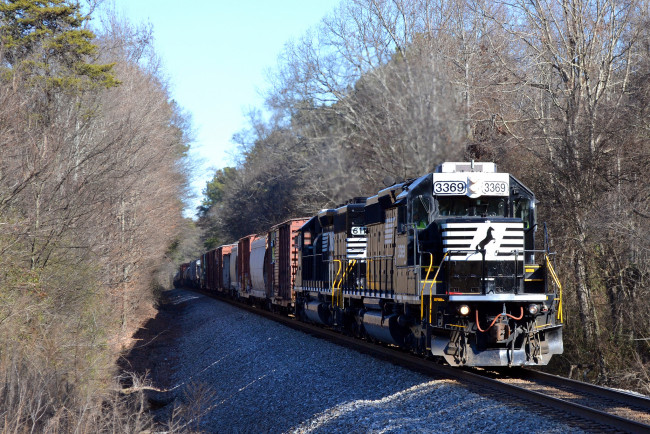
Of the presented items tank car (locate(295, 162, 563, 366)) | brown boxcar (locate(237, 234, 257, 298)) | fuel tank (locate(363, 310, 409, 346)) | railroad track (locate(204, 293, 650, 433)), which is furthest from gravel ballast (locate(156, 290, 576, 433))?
brown boxcar (locate(237, 234, 257, 298))

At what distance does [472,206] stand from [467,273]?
1.17 m

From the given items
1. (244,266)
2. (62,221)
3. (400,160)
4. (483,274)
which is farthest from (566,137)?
(244,266)

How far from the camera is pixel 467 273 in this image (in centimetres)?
1120

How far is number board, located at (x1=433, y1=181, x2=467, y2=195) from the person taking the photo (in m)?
11.5

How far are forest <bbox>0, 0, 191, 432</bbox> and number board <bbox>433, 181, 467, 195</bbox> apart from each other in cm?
568

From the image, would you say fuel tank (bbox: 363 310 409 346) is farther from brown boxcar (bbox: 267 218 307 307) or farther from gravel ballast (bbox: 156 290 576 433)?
brown boxcar (bbox: 267 218 307 307)

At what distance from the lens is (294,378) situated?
12.5 metres

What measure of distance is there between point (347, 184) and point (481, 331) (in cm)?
1398

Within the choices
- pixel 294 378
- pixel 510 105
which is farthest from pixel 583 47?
pixel 294 378

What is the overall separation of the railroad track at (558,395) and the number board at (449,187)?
9.42 ft

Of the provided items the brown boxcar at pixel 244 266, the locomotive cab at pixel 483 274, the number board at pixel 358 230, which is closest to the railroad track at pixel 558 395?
the locomotive cab at pixel 483 274

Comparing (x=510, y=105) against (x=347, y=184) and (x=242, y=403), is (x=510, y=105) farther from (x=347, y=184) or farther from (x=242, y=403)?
(x=242, y=403)

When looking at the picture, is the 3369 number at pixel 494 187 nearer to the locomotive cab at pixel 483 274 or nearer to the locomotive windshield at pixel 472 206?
the locomotive cab at pixel 483 274

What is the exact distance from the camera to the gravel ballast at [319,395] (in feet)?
25.8
